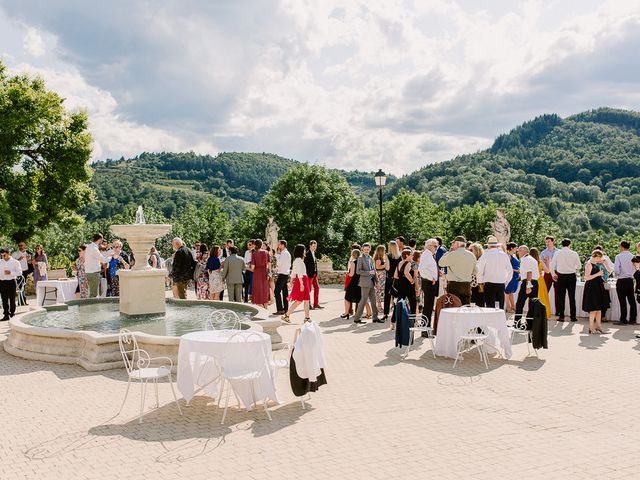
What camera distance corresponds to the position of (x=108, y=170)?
160 metres

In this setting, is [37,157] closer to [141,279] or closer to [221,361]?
[141,279]

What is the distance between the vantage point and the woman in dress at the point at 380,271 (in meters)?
14.2

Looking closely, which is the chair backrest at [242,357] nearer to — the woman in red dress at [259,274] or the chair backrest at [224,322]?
the chair backrest at [224,322]

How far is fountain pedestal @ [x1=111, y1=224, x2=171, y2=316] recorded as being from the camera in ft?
39.4

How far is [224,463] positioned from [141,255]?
26.0ft

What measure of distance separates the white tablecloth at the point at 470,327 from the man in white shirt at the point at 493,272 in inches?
90.7

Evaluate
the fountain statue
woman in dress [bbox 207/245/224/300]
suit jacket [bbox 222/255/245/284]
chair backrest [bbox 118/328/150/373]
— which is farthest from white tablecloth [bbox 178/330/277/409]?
woman in dress [bbox 207/245/224/300]

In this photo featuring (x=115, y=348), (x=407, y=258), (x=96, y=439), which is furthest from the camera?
(x=407, y=258)

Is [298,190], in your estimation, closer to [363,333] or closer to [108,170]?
[363,333]

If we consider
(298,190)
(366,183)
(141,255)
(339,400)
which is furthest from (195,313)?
(366,183)

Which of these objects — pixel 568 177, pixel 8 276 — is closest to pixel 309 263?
pixel 8 276

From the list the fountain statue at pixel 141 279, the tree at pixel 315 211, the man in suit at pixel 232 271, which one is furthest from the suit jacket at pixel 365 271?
the tree at pixel 315 211

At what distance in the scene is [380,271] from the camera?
15.1 metres

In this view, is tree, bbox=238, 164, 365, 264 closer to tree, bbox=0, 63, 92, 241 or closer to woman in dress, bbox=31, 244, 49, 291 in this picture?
tree, bbox=0, 63, 92, 241
